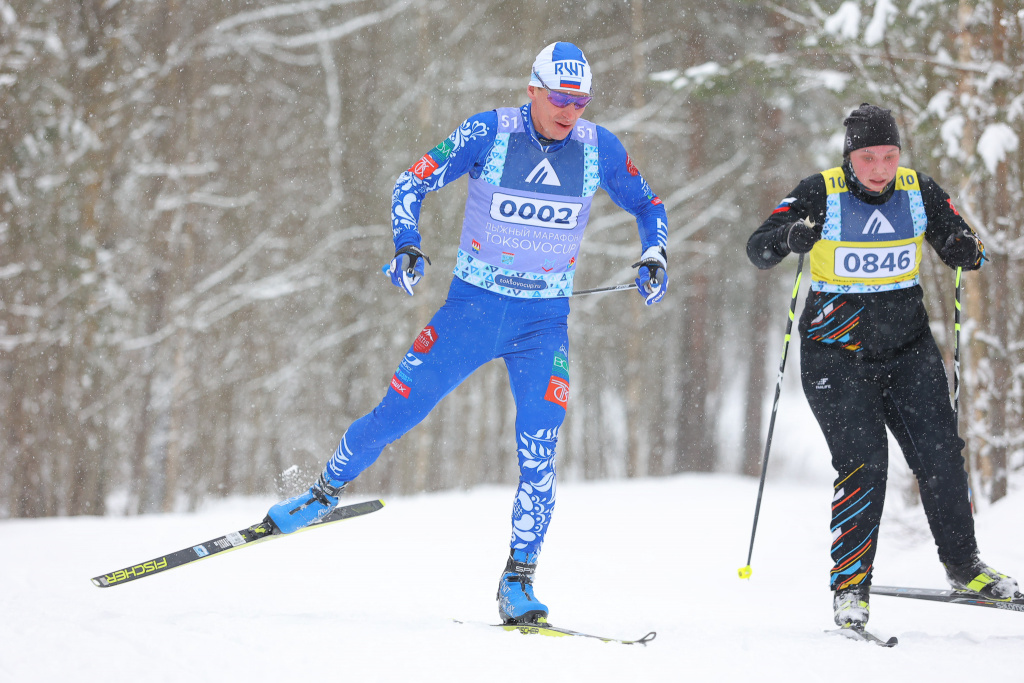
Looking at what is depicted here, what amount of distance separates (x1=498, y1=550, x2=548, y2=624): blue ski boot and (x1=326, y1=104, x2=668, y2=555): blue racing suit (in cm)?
6

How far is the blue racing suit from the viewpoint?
356 centimetres

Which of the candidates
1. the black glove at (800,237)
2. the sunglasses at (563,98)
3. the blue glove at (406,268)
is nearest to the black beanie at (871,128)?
the black glove at (800,237)

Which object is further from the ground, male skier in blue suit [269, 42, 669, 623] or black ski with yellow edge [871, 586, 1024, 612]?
male skier in blue suit [269, 42, 669, 623]

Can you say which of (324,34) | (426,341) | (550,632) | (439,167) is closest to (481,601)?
(550,632)

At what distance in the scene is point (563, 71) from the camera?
3.48m

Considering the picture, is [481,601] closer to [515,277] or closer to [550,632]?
[550,632]

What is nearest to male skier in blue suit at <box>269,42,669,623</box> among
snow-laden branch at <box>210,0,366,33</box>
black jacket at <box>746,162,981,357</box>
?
black jacket at <box>746,162,981,357</box>

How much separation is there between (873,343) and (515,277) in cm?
148

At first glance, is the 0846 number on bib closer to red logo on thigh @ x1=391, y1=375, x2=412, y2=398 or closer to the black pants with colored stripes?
the black pants with colored stripes

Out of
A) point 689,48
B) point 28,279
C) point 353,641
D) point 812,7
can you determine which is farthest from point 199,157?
point 353,641

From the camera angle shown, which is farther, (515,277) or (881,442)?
(515,277)

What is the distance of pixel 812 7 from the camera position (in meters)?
8.05

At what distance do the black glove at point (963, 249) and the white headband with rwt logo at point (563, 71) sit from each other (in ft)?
5.22

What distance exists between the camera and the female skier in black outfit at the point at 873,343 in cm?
344
